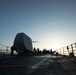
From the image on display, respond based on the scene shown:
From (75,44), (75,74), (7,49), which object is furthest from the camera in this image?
(7,49)

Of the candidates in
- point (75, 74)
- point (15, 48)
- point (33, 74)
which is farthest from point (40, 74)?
point (15, 48)

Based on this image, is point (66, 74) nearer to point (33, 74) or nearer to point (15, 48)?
point (33, 74)

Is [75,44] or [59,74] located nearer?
[59,74]

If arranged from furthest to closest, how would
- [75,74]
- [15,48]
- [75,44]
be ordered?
1. [15,48]
2. [75,44]
3. [75,74]

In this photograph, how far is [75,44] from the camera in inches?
484

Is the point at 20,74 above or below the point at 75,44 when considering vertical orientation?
below

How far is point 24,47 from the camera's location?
60.2 metres

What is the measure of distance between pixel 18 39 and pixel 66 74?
56372 millimetres

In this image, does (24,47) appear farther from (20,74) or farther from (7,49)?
(20,74)

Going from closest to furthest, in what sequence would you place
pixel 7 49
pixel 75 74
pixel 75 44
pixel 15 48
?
pixel 75 74
pixel 75 44
pixel 7 49
pixel 15 48

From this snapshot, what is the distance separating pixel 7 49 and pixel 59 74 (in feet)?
83.4

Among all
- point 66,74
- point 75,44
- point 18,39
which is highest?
point 18,39

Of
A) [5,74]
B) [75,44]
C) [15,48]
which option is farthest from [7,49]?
[15,48]

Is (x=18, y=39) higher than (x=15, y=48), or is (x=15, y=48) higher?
(x=18, y=39)
